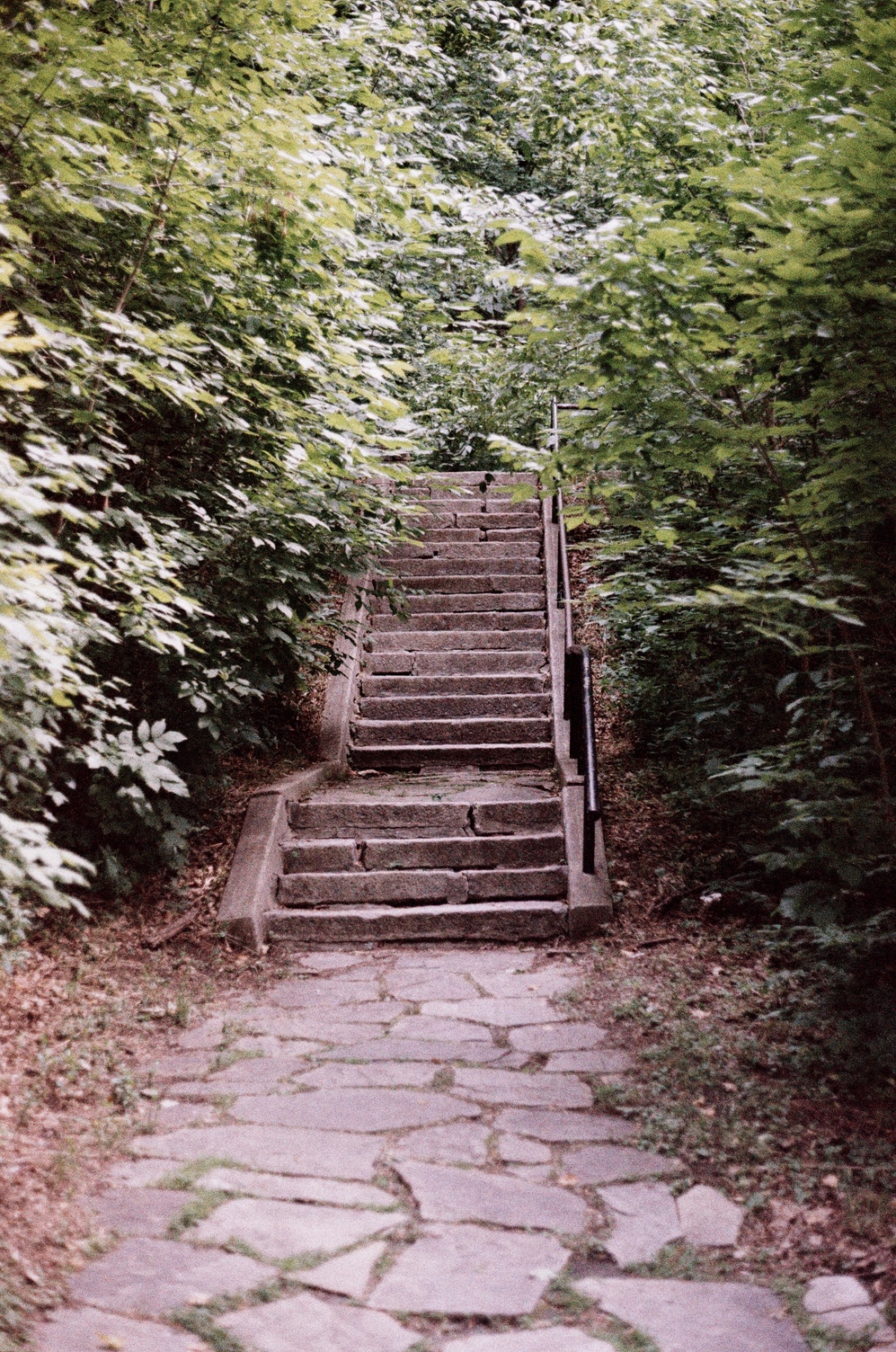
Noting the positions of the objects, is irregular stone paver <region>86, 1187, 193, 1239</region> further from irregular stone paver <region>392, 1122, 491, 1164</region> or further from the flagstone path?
irregular stone paver <region>392, 1122, 491, 1164</region>

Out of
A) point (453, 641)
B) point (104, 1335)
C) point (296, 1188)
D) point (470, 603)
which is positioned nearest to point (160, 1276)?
point (104, 1335)

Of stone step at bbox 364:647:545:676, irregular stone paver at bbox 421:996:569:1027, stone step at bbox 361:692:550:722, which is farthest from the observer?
stone step at bbox 364:647:545:676

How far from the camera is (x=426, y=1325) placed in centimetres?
228

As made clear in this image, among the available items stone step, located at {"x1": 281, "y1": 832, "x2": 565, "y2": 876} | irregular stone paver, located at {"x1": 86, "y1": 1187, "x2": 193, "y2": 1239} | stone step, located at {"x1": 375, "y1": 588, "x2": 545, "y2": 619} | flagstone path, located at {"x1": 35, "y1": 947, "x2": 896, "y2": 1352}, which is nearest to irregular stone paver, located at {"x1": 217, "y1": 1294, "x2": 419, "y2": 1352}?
flagstone path, located at {"x1": 35, "y1": 947, "x2": 896, "y2": 1352}

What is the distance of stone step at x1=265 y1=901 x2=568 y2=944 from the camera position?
17.2ft

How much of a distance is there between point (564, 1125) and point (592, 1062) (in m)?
0.49

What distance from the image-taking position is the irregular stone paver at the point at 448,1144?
307 cm

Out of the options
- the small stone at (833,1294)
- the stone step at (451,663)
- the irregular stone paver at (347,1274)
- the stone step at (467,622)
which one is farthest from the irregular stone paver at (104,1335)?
the stone step at (467,622)

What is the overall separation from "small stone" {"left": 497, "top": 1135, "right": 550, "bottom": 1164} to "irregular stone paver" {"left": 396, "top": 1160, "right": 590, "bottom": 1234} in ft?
0.41

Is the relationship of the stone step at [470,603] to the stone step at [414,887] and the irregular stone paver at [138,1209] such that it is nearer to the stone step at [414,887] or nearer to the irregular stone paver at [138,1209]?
the stone step at [414,887]

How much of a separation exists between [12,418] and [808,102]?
352 centimetres

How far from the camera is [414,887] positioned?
555cm

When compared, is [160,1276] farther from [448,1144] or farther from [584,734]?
[584,734]

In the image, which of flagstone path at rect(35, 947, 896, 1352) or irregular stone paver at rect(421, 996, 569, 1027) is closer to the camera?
flagstone path at rect(35, 947, 896, 1352)
